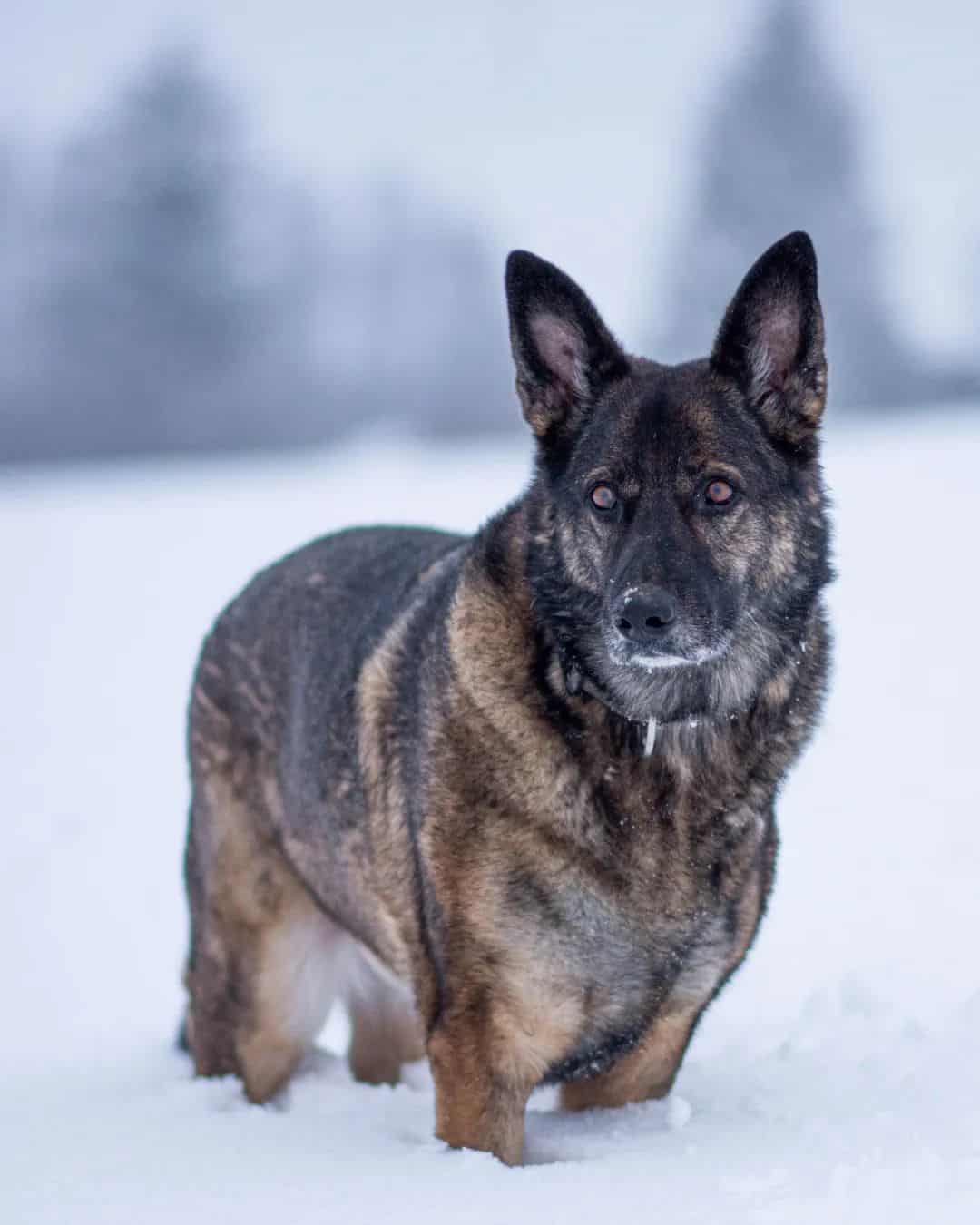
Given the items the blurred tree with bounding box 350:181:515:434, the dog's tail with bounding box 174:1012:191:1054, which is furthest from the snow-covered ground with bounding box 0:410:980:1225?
the blurred tree with bounding box 350:181:515:434

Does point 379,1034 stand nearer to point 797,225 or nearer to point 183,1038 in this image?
point 183,1038

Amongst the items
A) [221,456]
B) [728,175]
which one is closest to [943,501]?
[728,175]

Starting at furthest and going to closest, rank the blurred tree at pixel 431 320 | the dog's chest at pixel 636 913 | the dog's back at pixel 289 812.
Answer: the blurred tree at pixel 431 320, the dog's back at pixel 289 812, the dog's chest at pixel 636 913

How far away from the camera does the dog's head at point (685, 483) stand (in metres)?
3.52

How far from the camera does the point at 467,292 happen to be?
1425 inches

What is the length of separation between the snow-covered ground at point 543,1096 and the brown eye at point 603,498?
1.52 metres

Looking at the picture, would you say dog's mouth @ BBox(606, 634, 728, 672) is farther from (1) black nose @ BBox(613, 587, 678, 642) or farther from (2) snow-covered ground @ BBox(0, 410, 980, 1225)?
(2) snow-covered ground @ BBox(0, 410, 980, 1225)

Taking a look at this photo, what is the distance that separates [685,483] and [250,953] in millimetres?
2180

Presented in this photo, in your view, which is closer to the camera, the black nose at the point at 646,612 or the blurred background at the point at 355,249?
the black nose at the point at 646,612

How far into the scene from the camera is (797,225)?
2552 cm

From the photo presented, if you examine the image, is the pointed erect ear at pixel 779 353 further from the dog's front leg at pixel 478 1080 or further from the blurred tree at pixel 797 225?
the blurred tree at pixel 797 225

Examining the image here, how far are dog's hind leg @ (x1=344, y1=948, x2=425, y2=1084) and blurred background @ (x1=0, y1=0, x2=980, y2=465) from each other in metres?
20.3

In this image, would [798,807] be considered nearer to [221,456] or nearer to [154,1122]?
[154,1122]

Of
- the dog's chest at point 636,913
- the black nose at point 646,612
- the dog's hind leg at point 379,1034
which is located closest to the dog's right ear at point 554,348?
the black nose at point 646,612
